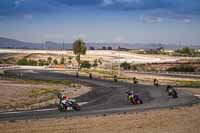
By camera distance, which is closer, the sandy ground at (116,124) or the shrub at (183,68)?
the sandy ground at (116,124)

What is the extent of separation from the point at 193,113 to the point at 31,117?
12587 mm

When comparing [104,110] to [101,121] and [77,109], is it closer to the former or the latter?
[77,109]

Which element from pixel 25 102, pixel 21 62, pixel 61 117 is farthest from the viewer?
pixel 21 62

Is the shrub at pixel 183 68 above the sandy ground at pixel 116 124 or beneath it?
beneath

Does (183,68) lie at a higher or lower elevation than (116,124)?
lower

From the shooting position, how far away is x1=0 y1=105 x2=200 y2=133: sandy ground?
2330cm

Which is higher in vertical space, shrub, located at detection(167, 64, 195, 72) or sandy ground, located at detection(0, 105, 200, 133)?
sandy ground, located at detection(0, 105, 200, 133)

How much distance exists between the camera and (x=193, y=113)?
32.1 metres

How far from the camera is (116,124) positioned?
2583cm

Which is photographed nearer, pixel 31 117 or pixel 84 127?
pixel 84 127

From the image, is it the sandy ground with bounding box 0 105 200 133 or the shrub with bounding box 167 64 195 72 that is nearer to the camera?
the sandy ground with bounding box 0 105 200 133

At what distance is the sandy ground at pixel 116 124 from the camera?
23297 mm

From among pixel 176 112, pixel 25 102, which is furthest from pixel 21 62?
pixel 176 112

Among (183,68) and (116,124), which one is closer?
(116,124)
